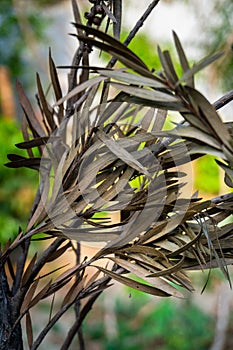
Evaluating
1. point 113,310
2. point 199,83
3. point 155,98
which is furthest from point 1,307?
point 199,83

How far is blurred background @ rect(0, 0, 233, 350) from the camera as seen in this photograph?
5.02 ft

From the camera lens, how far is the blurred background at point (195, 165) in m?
1.53

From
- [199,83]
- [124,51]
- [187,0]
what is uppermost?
[187,0]

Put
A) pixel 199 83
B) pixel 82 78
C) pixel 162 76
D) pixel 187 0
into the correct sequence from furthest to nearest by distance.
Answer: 1. pixel 199 83
2. pixel 187 0
3. pixel 82 78
4. pixel 162 76

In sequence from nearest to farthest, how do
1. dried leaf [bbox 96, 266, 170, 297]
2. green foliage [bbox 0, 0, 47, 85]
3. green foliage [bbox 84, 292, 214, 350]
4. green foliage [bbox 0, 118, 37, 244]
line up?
dried leaf [bbox 96, 266, 170, 297] → green foliage [bbox 84, 292, 214, 350] → green foliage [bbox 0, 118, 37, 244] → green foliage [bbox 0, 0, 47, 85]

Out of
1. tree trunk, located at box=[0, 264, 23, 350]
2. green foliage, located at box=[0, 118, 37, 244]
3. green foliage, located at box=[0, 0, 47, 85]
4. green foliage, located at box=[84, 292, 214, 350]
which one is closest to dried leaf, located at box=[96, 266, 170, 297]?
tree trunk, located at box=[0, 264, 23, 350]

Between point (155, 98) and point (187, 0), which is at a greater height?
point (187, 0)

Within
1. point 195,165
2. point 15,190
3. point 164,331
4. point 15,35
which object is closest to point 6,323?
Result: point 164,331

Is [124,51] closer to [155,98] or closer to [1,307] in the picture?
[155,98]

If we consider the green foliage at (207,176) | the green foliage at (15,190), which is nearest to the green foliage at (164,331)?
the green foliage at (15,190)

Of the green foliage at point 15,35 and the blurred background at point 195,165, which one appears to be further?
the green foliage at point 15,35

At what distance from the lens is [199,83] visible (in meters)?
1.96

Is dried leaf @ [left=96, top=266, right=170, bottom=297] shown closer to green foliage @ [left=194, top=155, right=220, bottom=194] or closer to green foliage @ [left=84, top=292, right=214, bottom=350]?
green foliage @ [left=84, top=292, right=214, bottom=350]

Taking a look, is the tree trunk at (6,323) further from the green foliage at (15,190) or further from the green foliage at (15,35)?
the green foliage at (15,35)
